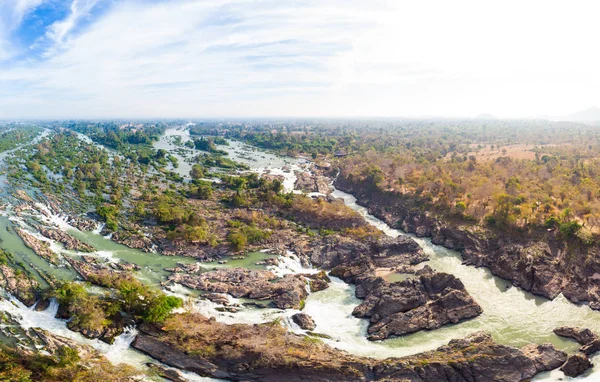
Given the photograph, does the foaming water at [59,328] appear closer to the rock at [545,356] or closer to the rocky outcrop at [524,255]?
the rock at [545,356]

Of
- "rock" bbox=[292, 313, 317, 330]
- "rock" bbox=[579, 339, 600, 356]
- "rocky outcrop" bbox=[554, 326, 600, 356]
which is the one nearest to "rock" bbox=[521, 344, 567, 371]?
"rock" bbox=[579, 339, 600, 356]

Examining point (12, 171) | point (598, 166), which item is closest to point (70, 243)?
point (12, 171)

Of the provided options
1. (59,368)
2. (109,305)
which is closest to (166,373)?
(59,368)

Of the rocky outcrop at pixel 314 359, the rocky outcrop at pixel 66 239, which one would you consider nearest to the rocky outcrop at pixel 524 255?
the rocky outcrop at pixel 314 359

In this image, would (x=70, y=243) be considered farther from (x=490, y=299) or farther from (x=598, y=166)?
(x=598, y=166)

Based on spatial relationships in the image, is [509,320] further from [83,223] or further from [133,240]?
[83,223]

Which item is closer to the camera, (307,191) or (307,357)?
(307,357)
